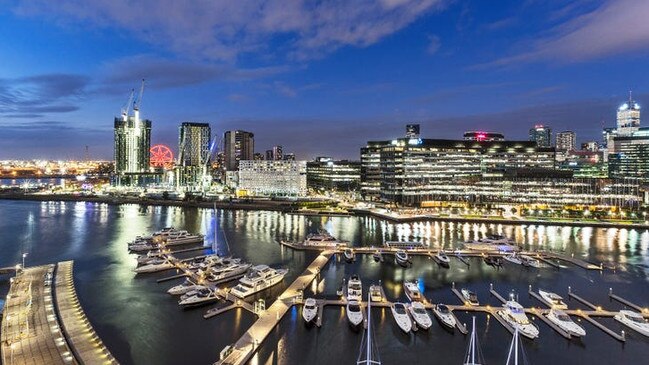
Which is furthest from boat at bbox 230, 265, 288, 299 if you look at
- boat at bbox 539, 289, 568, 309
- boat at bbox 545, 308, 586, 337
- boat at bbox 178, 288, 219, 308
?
boat at bbox 539, 289, 568, 309

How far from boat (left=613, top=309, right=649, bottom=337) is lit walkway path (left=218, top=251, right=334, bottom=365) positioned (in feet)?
57.0

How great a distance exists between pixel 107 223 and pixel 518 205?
225 feet

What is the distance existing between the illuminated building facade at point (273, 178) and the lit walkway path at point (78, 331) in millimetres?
79138

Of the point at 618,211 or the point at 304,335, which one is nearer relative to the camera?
the point at 304,335

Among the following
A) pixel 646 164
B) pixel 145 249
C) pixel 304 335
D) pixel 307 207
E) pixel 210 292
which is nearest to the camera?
pixel 304 335

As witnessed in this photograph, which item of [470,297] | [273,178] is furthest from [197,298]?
[273,178]

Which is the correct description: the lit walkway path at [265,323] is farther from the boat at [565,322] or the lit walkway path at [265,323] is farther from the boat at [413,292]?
the boat at [565,322]

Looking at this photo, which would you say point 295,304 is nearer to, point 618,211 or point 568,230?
point 568,230

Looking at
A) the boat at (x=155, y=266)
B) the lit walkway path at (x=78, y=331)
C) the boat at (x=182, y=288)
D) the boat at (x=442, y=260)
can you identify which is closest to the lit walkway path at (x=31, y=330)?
the lit walkway path at (x=78, y=331)

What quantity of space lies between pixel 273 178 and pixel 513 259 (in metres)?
77.8

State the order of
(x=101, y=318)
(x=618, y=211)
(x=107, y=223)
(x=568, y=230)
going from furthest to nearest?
(x=618, y=211) < (x=107, y=223) < (x=568, y=230) < (x=101, y=318)

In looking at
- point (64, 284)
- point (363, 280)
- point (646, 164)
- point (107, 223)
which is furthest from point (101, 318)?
point (646, 164)

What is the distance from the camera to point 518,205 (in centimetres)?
7075

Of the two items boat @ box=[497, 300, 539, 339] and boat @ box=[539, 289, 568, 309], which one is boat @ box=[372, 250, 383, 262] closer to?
boat @ box=[539, 289, 568, 309]
